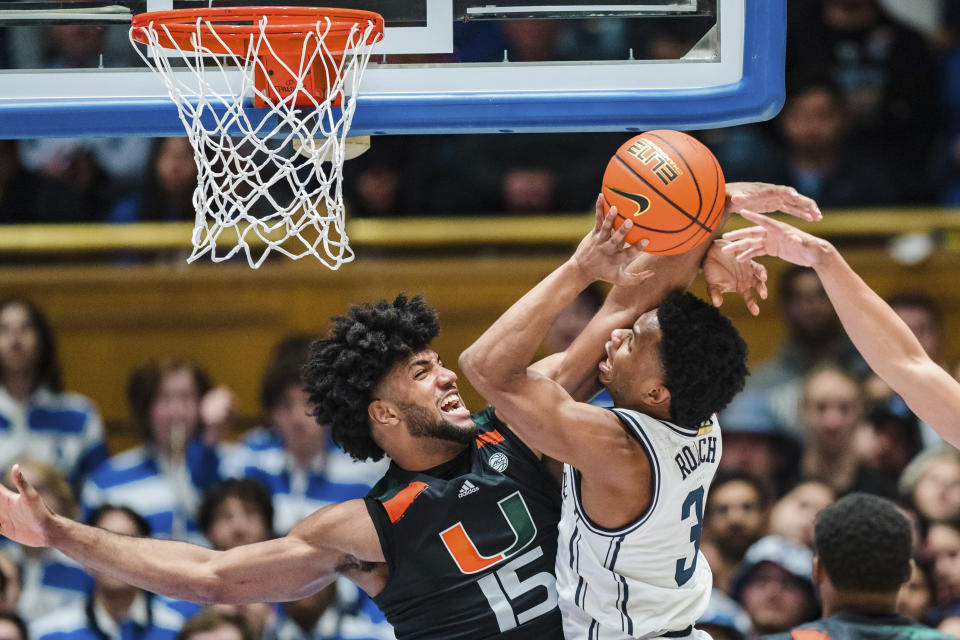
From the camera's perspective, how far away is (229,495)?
5.54 m

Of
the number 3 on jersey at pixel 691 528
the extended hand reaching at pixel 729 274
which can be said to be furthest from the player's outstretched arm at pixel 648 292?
the number 3 on jersey at pixel 691 528

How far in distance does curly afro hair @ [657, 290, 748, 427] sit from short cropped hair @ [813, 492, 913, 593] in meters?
0.70

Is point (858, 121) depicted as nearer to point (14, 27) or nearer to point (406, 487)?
point (406, 487)

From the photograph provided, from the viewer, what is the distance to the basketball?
3314mm

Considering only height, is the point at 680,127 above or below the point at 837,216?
above

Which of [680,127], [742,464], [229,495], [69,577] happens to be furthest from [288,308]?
[680,127]

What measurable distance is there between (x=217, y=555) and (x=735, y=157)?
3.78 metres

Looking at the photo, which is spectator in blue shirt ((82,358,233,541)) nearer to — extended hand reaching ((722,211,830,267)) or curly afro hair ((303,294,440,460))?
curly afro hair ((303,294,440,460))

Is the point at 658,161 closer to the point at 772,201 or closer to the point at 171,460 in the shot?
the point at 772,201

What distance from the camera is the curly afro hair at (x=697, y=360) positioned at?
348 centimetres

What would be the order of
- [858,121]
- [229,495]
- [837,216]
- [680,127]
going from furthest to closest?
1. [858,121]
2. [837,216]
3. [229,495]
4. [680,127]

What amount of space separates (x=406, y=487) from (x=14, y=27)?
67.8 inches

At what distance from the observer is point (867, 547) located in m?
3.89

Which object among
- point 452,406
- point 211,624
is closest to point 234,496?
point 211,624
